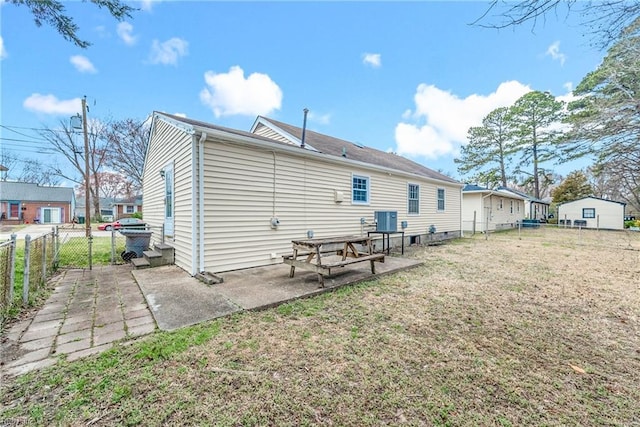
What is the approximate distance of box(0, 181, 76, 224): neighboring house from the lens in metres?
28.4

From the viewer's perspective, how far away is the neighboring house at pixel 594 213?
70.3 ft

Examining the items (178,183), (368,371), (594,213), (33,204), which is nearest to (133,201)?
(33,204)

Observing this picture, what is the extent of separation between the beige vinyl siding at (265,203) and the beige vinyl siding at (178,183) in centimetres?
48

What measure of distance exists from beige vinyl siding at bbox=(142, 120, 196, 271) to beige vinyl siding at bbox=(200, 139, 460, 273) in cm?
48

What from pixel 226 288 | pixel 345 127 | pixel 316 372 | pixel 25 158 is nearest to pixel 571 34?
pixel 316 372

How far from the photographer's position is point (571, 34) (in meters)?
3.37

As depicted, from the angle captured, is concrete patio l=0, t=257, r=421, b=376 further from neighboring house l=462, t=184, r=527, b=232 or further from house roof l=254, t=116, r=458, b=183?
neighboring house l=462, t=184, r=527, b=232

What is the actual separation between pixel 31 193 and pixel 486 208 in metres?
45.4

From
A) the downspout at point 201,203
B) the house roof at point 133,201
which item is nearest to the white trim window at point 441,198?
the downspout at point 201,203

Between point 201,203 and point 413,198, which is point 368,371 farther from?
point 413,198

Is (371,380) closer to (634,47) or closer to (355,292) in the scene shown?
(355,292)

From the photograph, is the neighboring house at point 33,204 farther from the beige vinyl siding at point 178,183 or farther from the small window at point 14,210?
the beige vinyl siding at point 178,183

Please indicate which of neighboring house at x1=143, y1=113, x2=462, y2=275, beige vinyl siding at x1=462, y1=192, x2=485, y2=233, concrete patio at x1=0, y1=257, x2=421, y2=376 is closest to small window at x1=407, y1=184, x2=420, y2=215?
neighboring house at x1=143, y1=113, x2=462, y2=275

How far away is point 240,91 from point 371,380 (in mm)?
16351
